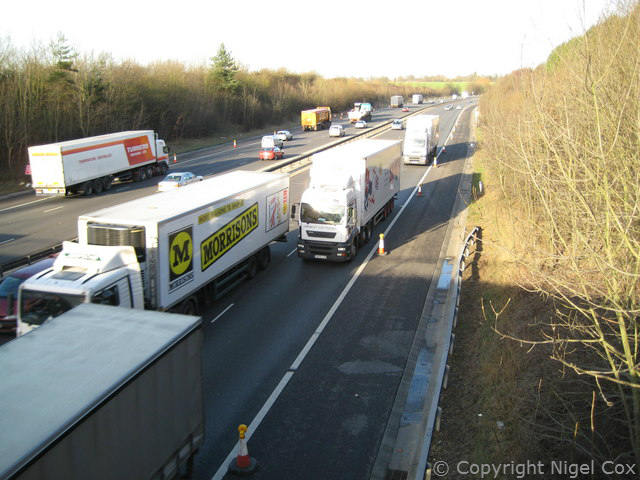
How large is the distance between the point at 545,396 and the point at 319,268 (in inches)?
442

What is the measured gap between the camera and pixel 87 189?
117ft

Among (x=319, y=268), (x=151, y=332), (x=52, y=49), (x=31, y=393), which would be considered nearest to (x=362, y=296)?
(x=319, y=268)

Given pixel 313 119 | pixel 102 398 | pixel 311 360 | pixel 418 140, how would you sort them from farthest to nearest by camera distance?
pixel 313 119, pixel 418 140, pixel 311 360, pixel 102 398

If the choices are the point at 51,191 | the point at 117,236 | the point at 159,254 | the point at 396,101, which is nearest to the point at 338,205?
the point at 159,254

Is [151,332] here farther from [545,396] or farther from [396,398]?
[545,396]

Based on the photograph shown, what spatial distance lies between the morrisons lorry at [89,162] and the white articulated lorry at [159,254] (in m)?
18.9

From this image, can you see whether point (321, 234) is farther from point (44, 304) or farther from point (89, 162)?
point (89, 162)

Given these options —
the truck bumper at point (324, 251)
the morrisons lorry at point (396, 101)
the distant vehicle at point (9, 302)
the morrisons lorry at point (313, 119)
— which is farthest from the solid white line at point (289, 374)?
the morrisons lorry at point (396, 101)

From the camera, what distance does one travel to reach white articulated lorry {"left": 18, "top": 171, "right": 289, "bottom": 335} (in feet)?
37.4

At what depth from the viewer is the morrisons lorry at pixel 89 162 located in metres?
33.3

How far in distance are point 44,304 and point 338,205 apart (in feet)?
37.8

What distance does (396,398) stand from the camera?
11.8 metres

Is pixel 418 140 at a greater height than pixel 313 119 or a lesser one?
lesser

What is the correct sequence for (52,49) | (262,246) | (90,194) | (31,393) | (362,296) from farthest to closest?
(52,49), (90,194), (262,246), (362,296), (31,393)
